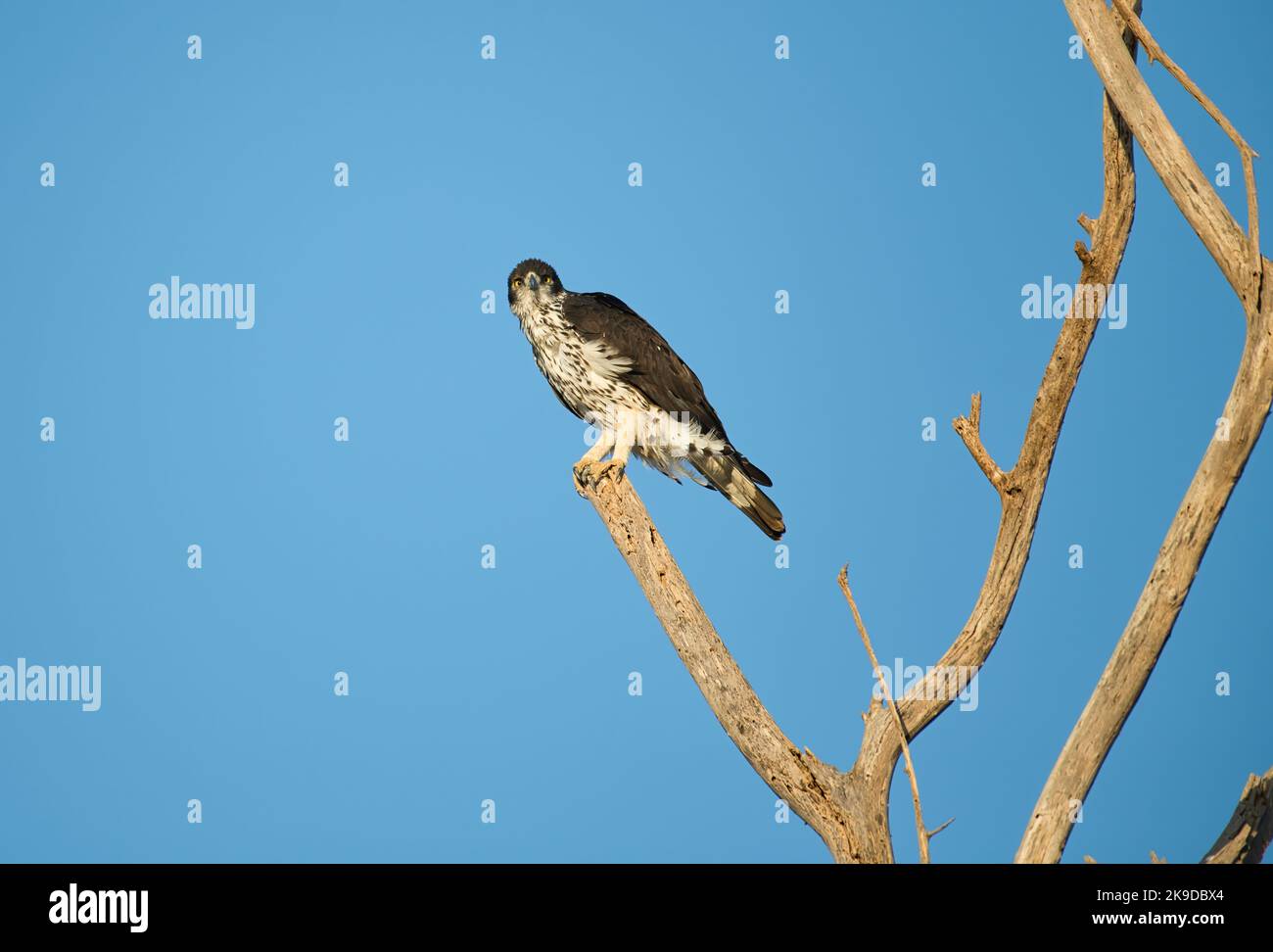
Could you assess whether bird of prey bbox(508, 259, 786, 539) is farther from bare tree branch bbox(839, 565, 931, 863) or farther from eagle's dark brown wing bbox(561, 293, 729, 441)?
bare tree branch bbox(839, 565, 931, 863)

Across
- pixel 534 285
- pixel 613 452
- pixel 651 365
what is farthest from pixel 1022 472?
pixel 534 285

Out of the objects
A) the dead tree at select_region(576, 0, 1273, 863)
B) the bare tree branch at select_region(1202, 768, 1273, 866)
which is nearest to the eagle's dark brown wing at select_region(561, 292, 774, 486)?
the dead tree at select_region(576, 0, 1273, 863)

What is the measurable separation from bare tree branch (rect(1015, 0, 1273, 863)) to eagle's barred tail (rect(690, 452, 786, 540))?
2190mm

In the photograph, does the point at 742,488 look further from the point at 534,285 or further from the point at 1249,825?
the point at 1249,825

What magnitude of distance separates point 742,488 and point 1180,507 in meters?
2.47

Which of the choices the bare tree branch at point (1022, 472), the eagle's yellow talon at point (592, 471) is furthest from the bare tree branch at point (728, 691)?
the eagle's yellow talon at point (592, 471)

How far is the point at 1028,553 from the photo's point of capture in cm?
478

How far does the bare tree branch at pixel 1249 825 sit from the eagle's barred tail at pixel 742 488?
2379 millimetres

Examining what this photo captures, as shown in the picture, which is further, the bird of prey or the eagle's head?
the eagle's head

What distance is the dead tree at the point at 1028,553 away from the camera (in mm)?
4168

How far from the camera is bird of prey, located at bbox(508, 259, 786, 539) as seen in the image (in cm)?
635
